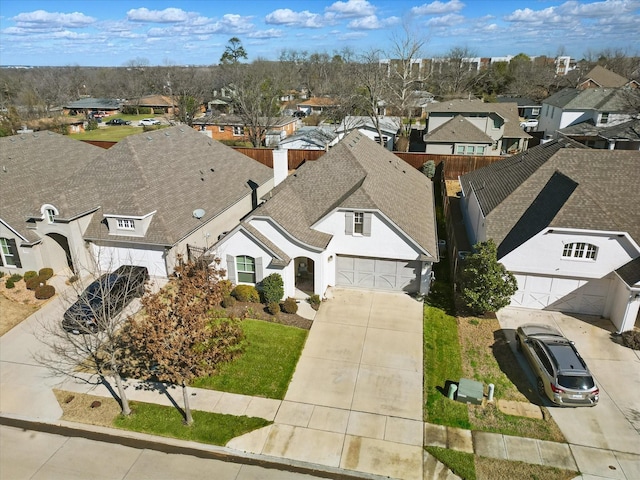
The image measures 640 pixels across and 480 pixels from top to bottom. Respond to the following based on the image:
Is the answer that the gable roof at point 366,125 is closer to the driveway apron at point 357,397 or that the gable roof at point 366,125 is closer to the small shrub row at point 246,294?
the small shrub row at point 246,294

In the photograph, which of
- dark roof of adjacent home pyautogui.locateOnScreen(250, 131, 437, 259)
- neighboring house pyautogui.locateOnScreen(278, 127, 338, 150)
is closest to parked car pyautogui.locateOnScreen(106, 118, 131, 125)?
neighboring house pyautogui.locateOnScreen(278, 127, 338, 150)

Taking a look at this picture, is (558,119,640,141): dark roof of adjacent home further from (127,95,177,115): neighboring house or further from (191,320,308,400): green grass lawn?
(127,95,177,115): neighboring house

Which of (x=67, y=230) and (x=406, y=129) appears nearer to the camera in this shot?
(x=67, y=230)

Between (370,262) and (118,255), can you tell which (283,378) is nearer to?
(370,262)

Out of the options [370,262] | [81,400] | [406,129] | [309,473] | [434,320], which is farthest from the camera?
[406,129]

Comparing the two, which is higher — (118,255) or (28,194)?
(28,194)

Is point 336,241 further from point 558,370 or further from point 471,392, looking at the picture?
point 558,370

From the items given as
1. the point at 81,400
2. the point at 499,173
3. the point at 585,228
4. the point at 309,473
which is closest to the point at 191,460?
the point at 309,473

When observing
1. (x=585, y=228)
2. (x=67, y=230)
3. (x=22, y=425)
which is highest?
(x=585, y=228)
